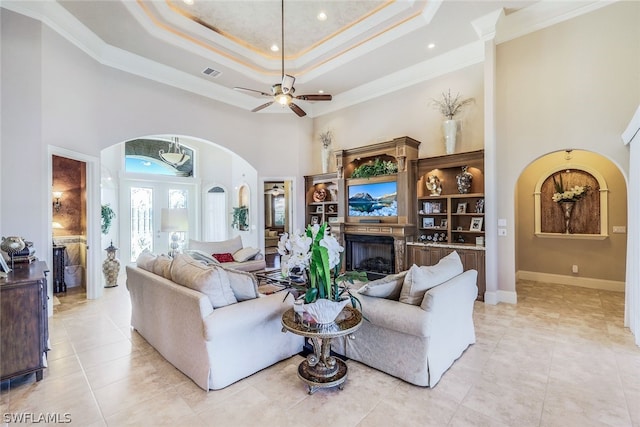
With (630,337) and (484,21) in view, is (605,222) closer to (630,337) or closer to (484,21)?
(630,337)

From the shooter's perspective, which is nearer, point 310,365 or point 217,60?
point 310,365

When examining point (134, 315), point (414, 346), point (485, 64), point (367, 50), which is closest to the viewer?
point (414, 346)

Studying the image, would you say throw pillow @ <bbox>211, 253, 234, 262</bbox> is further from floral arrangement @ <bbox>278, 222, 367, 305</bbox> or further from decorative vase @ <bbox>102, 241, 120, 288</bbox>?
floral arrangement @ <bbox>278, 222, 367, 305</bbox>

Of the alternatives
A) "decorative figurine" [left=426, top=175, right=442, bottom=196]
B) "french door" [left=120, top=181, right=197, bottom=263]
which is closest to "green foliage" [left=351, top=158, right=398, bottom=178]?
"decorative figurine" [left=426, top=175, right=442, bottom=196]

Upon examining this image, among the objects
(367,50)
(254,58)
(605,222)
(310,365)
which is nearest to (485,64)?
(367,50)

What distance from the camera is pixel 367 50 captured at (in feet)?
16.9

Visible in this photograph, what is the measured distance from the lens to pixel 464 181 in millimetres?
5105

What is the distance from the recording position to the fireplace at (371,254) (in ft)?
18.9

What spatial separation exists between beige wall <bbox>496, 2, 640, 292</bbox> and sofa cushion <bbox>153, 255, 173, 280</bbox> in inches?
181

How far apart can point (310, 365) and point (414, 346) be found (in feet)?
2.79

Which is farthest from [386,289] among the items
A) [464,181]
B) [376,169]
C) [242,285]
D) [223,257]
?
[223,257]

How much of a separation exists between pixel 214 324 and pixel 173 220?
3826 mm

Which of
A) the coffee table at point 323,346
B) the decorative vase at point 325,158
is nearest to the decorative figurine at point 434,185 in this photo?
the decorative vase at point 325,158

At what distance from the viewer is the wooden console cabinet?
90.7 inches
